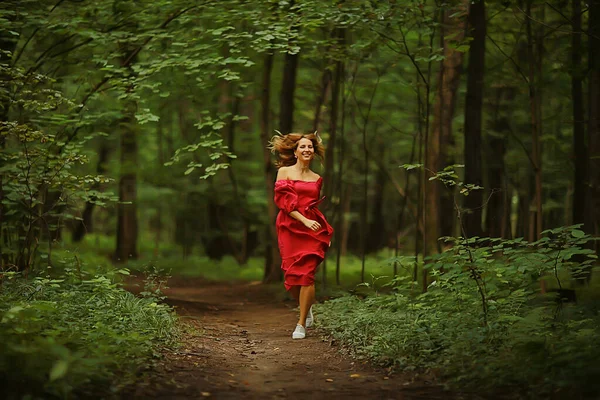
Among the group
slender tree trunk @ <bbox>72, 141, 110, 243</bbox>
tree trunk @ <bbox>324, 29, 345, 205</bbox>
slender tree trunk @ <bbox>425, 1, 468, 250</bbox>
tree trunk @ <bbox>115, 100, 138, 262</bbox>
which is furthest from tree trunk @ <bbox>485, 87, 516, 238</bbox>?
slender tree trunk @ <bbox>72, 141, 110, 243</bbox>

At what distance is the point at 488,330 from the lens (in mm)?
5734

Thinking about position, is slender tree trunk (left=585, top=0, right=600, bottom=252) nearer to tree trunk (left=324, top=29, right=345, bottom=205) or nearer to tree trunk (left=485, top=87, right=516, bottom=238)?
tree trunk (left=485, top=87, right=516, bottom=238)

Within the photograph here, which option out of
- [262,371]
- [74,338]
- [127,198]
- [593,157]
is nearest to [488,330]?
[262,371]

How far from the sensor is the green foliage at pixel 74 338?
14.0 feet

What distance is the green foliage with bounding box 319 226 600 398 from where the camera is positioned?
476 cm

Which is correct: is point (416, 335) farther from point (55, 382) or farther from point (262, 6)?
point (262, 6)

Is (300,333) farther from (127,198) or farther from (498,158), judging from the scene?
(127,198)

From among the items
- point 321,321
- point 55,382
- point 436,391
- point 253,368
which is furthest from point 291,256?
point 55,382

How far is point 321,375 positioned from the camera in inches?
226

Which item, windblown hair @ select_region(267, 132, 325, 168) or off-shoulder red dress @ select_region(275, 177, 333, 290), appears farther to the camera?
windblown hair @ select_region(267, 132, 325, 168)

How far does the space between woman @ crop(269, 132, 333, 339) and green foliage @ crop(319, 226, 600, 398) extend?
591mm

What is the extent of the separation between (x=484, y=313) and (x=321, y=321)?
3021 mm

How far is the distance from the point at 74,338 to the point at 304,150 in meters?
3.95

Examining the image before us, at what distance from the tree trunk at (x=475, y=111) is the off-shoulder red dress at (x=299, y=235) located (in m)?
3.39
